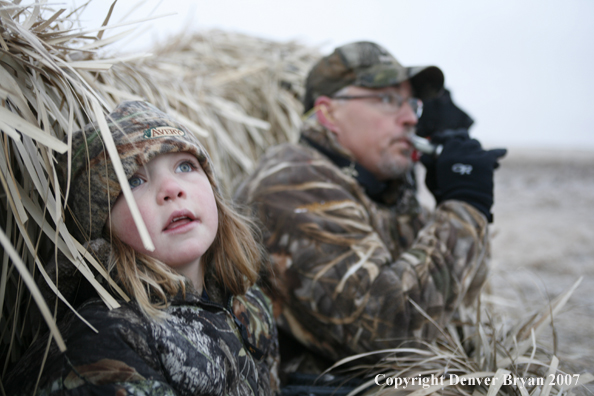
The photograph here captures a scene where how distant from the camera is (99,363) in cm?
81

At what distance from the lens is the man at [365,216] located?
1.49 metres

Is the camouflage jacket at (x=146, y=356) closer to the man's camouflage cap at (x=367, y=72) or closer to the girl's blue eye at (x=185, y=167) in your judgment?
the girl's blue eye at (x=185, y=167)

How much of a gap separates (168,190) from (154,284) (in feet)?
0.72

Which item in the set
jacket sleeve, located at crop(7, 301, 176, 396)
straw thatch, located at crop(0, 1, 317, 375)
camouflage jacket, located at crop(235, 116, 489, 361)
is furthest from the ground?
straw thatch, located at crop(0, 1, 317, 375)

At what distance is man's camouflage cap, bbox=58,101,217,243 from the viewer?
0.99 m

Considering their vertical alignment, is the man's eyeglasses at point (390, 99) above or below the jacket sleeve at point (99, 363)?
above

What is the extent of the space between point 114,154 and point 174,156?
0.76 feet

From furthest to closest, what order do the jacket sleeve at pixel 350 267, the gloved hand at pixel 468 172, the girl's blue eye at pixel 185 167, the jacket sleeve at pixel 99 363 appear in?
the gloved hand at pixel 468 172 < the jacket sleeve at pixel 350 267 < the girl's blue eye at pixel 185 167 < the jacket sleeve at pixel 99 363

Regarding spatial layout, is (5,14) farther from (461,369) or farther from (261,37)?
(261,37)

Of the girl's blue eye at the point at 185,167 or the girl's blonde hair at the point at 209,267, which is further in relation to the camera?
the girl's blue eye at the point at 185,167

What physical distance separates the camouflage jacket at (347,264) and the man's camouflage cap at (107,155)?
0.63 m

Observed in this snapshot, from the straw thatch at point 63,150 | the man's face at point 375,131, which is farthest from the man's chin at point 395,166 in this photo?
the straw thatch at point 63,150

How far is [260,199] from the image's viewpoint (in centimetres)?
167

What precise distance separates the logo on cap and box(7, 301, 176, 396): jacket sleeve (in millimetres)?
410
